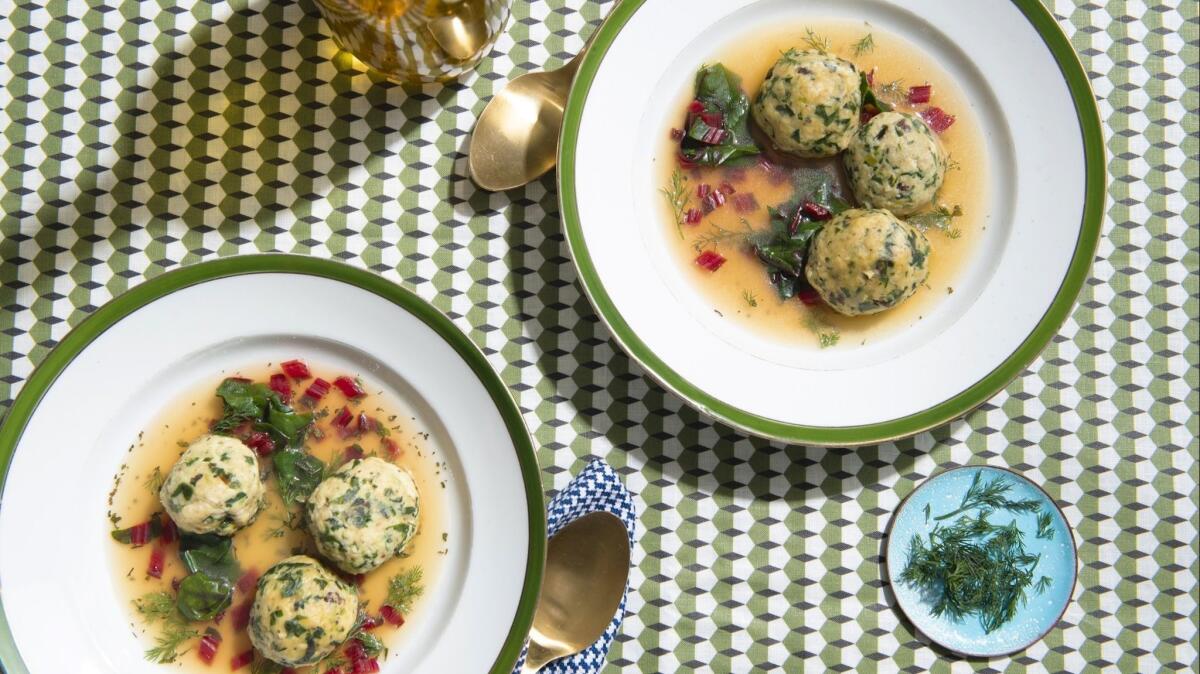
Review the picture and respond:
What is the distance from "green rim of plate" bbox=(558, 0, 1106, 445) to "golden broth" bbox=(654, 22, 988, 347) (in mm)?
176

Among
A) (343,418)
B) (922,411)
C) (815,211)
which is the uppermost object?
(815,211)

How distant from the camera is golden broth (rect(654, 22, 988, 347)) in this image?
5.76 ft

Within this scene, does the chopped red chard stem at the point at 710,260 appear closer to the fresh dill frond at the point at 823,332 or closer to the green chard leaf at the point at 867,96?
the fresh dill frond at the point at 823,332

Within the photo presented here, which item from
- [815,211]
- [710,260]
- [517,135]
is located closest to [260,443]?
[517,135]

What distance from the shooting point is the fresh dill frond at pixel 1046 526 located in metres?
1.74

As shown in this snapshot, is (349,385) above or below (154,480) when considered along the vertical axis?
above

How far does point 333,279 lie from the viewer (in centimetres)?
157

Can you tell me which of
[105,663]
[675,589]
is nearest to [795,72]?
[675,589]

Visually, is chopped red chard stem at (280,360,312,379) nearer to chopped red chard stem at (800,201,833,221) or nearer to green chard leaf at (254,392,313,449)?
green chard leaf at (254,392,313,449)

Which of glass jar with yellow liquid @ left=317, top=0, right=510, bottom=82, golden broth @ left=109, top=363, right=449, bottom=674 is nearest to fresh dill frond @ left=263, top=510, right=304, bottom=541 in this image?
golden broth @ left=109, top=363, right=449, bottom=674

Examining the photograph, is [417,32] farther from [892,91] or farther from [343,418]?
[892,91]

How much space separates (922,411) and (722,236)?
1.59 feet

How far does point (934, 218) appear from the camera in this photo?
1.78 m

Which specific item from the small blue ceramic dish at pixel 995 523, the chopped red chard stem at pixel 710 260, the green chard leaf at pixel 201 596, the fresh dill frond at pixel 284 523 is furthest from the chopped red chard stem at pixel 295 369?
the small blue ceramic dish at pixel 995 523
